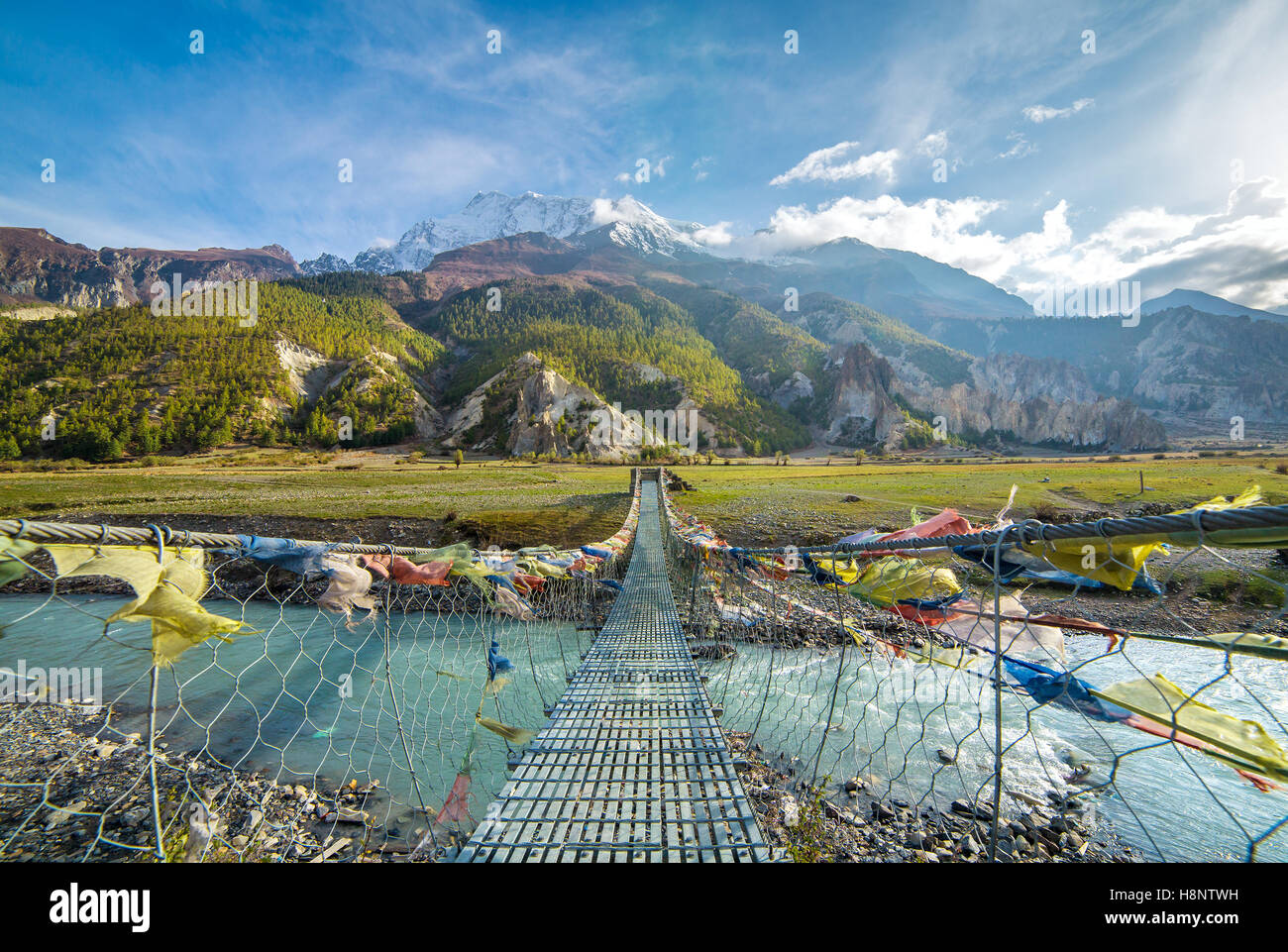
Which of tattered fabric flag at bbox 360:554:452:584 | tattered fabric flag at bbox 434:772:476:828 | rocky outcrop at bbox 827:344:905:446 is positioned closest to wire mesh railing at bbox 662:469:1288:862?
tattered fabric flag at bbox 434:772:476:828

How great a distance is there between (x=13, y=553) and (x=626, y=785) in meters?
3.49

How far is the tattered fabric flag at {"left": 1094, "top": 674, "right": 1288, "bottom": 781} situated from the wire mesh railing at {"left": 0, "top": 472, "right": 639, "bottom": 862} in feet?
12.5

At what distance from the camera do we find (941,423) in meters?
97.5

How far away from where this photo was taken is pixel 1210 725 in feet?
7.36

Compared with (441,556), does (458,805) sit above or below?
below

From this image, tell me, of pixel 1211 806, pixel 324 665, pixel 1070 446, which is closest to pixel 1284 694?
pixel 1211 806

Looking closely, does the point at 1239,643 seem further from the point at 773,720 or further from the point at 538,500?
the point at 538,500

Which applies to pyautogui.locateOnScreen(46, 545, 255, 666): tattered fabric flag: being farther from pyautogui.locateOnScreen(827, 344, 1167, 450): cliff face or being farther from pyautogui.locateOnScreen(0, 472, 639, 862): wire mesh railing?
pyautogui.locateOnScreen(827, 344, 1167, 450): cliff face

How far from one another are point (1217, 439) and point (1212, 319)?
8978 cm

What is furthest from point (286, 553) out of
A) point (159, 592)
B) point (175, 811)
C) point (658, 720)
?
point (175, 811)

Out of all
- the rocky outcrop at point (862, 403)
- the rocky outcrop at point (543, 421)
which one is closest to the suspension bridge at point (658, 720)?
the rocky outcrop at point (543, 421)

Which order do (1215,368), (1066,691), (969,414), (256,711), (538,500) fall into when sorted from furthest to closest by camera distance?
1. (1215,368)
2. (969,414)
3. (538,500)
4. (256,711)
5. (1066,691)

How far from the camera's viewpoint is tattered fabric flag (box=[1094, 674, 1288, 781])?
2043 mm

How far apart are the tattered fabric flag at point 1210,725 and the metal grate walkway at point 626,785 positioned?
7.05 ft
